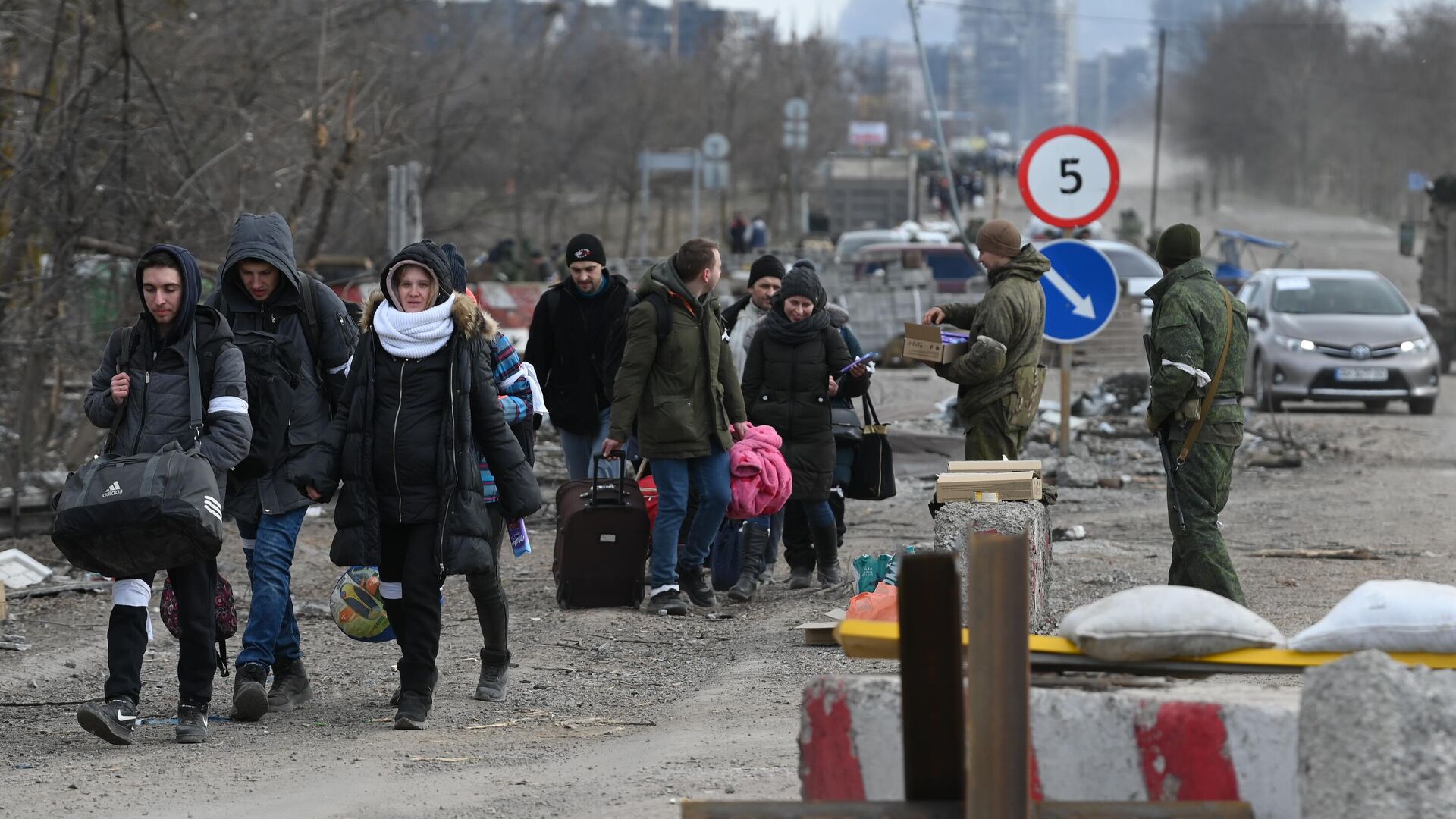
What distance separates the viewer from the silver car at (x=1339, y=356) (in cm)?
2031

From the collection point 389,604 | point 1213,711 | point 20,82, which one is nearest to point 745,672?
point 389,604

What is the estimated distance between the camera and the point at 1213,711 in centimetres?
402

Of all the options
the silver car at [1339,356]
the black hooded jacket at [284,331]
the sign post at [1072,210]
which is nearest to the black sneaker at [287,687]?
the black hooded jacket at [284,331]

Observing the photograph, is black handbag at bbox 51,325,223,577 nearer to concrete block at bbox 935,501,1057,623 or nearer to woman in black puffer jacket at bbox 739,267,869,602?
concrete block at bbox 935,501,1057,623

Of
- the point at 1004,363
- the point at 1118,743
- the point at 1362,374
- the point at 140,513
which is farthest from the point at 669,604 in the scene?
the point at 1362,374

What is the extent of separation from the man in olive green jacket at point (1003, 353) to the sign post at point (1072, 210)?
296 cm

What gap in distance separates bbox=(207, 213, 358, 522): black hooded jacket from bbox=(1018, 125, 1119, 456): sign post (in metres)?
5.61

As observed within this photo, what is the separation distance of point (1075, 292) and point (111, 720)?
7.01 metres

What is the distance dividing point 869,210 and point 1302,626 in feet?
193

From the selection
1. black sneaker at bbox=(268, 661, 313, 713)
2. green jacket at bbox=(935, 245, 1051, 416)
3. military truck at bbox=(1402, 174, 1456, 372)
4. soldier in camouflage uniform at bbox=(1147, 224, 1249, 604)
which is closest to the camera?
black sneaker at bbox=(268, 661, 313, 713)

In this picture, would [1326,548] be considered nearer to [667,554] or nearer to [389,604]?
[667,554]

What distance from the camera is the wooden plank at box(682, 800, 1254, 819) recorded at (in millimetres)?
3914

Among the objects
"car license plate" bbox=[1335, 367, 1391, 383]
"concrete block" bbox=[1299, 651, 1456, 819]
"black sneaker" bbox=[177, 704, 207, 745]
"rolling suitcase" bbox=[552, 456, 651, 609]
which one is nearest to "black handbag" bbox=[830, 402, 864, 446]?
"rolling suitcase" bbox=[552, 456, 651, 609]

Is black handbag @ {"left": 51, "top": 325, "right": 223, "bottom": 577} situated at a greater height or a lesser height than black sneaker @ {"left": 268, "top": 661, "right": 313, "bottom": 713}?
greater
